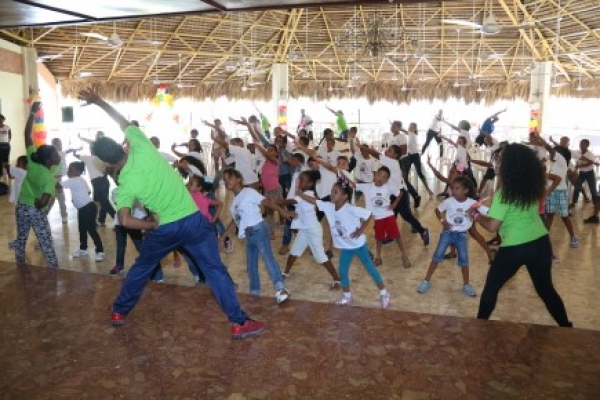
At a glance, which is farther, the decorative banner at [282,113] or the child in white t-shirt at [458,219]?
the decorative banner at [282,113]

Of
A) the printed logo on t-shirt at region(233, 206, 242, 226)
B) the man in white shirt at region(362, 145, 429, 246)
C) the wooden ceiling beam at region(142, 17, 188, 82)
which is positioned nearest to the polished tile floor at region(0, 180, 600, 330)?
the man in white shirt at region(362, 145, 429, 246)

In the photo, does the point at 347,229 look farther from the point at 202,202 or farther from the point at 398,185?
the point at 398,185

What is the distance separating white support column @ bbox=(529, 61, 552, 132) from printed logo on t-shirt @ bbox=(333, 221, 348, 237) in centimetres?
1579

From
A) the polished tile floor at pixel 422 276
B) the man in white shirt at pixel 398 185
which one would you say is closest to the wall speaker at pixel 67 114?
the polished tile floor at pixel 422 276

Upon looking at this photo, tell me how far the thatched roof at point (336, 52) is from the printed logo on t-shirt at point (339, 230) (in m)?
11.6

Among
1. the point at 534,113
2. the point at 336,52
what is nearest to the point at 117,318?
the point at 534,113

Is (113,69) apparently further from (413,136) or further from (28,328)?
(28,328)

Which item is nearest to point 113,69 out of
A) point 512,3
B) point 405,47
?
point 405,47

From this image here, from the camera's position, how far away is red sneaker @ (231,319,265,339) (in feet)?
9.83

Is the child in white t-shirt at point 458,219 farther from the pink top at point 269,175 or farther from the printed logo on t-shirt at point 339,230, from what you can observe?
the pink top at point 269,175

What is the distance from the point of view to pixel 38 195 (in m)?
4.56

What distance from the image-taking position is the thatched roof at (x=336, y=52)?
656 inches

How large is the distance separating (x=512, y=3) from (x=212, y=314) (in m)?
A: 15.8

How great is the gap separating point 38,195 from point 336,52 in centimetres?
1796
